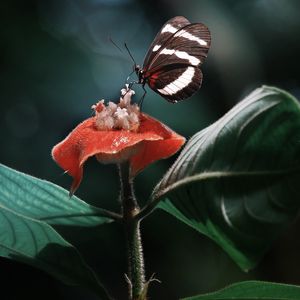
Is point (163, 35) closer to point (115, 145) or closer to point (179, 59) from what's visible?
point (179, 59)

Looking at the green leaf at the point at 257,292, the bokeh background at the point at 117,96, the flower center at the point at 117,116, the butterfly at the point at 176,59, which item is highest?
the butterfly at the point at 176,59

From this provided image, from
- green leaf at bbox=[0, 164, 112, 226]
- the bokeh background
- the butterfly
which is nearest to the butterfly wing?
the butterfly

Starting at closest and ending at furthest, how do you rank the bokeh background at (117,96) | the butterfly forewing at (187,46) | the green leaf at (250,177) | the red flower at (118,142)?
the green leaf at (250,177) → the red flower at (118,142) → the butterfly forewing at (187,46) → the bokeh background at (117,96)

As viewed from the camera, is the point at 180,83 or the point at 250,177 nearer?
the point at 250,177

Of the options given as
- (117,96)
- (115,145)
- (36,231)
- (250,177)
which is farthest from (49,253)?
(117,96)

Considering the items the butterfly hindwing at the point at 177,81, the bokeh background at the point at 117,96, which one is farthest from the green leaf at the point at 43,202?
the bokeh background at the point at 117,96

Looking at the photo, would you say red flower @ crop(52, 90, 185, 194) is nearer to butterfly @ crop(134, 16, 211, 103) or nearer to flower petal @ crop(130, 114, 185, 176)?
flower petal @ crop(130, 114, 185, 176)

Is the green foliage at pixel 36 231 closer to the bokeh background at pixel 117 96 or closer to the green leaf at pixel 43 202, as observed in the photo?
the green leaf at pixel 43 202
